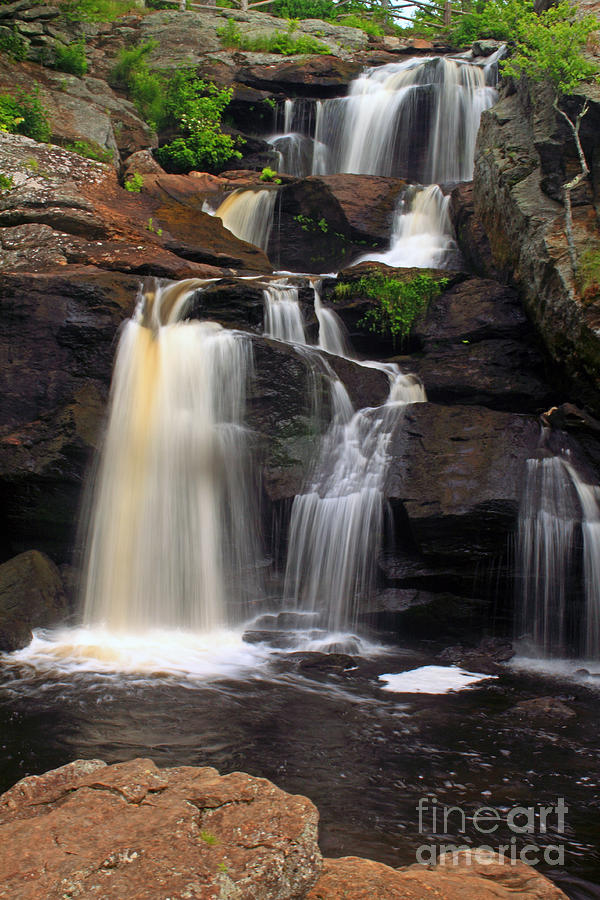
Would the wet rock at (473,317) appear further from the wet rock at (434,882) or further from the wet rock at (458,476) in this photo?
the wet rock at (434,882)

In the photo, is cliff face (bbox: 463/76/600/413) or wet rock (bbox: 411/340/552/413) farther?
wet rock (bbox: 411/340/552/413)

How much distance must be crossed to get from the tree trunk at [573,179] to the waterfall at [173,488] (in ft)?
17.6

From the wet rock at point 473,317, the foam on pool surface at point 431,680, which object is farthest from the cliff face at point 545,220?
the foam on pool surface at point 431,680

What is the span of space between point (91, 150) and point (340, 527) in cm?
1265

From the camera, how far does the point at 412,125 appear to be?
19.3 m

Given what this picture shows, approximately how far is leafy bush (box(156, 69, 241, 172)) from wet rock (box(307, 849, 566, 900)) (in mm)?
19170

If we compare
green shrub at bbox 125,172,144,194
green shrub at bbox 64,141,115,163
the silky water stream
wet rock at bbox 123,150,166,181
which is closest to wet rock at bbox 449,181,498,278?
the silky water stream

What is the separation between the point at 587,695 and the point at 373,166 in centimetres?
1655

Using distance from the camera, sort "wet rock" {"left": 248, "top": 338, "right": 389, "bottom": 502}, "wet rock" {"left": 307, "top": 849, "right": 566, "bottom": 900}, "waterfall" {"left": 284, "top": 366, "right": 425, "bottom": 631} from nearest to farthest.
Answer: "wet rock" {"left": 307, "top": 849, "right": 566, "bottom": 900}, "waterfall" {"left": 284, "top": 366, "right": 425, "bottom": 631}, "wet rock" {"left": 248, "top": 338, "right": 389, "bottom": 502}

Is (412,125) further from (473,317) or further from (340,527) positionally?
(340,527)

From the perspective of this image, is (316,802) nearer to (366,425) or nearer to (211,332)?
(366,425)

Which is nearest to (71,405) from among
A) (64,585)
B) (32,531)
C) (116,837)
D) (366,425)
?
(32,531)

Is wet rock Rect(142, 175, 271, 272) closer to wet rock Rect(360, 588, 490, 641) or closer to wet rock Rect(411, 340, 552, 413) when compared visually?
wet rock Rect(411, 340, 552, 413)

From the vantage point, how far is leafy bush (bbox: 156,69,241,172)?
19016 mm
